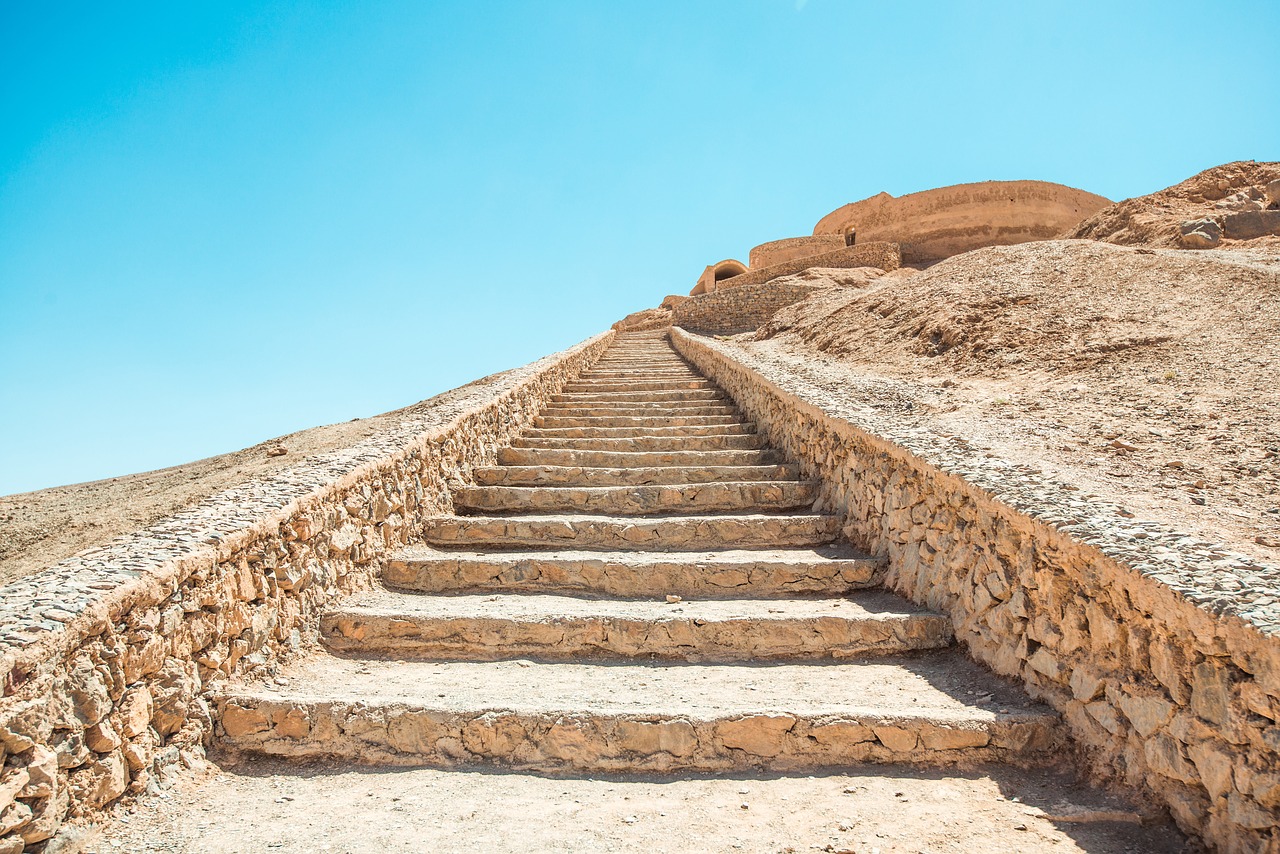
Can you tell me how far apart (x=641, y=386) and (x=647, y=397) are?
0.92 m

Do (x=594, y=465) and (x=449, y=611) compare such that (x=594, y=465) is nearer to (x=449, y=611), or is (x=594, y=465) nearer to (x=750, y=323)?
(x=449, y=611)

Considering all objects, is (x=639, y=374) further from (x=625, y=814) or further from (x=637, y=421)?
(x=625, y=814)

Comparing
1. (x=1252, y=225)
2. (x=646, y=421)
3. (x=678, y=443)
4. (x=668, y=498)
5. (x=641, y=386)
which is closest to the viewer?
(x=668, y=498)

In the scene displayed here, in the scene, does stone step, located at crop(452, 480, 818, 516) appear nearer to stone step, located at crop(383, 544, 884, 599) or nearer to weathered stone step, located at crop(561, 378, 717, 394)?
stone step, located at crop(383, 544, 884, 599)

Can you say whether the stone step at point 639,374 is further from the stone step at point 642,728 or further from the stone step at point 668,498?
the stone step at point 642,728

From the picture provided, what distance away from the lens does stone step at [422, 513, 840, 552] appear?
4.87 meters

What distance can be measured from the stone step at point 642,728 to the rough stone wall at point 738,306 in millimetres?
16701

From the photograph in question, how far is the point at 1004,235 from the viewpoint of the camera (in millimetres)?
23094

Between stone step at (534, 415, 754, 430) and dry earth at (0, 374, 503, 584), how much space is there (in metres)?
1.17

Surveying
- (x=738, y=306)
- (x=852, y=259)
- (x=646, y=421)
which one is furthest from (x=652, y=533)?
(x=852, y=259)

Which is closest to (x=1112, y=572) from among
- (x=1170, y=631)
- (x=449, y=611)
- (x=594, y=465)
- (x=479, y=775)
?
(x=1170, y=631)

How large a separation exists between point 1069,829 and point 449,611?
9.99 feet

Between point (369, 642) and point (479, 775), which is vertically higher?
point (369, 642)

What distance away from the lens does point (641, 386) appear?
405 inches
